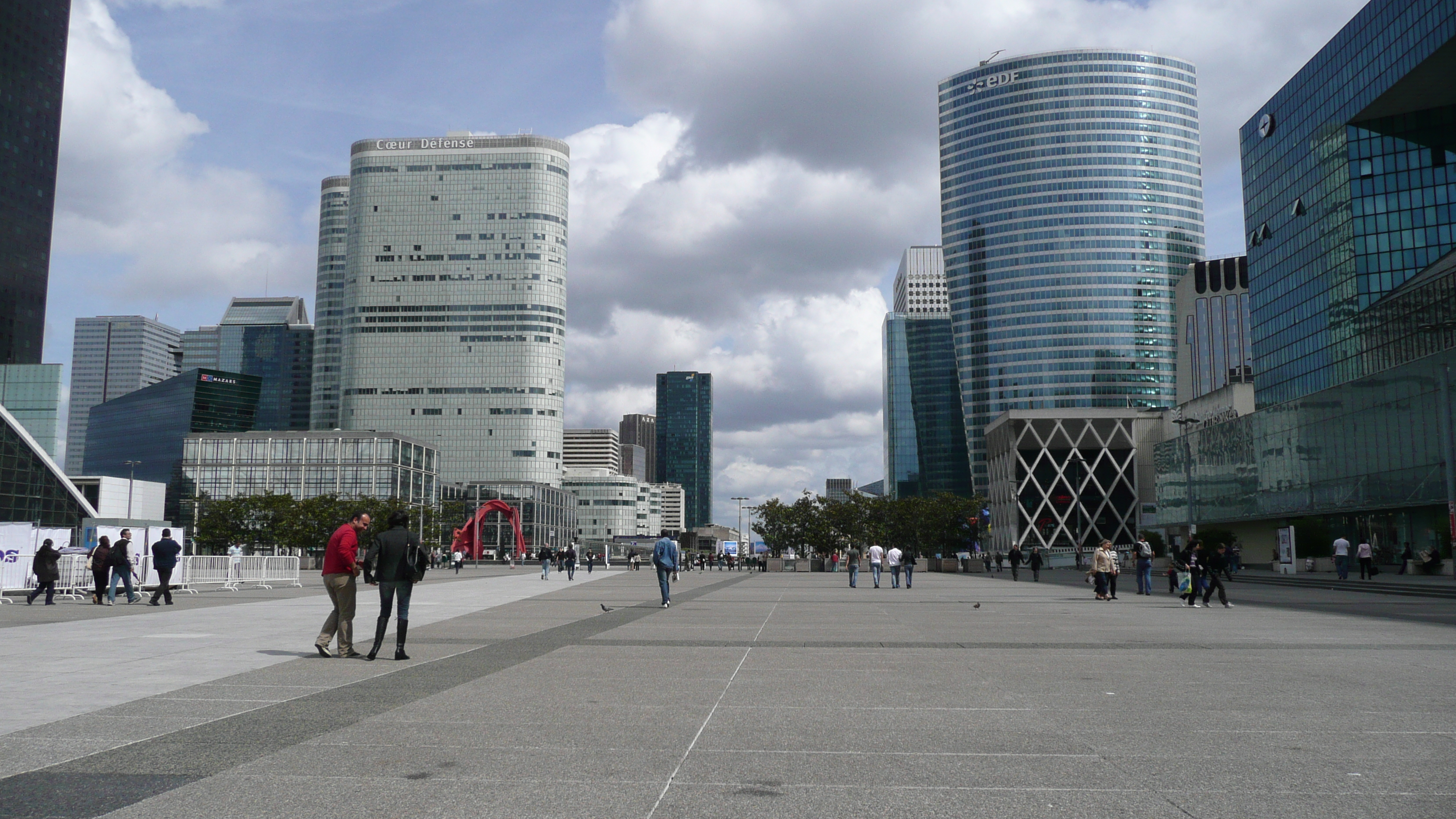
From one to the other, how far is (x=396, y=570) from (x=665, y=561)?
38.6ft

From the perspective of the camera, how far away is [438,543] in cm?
11244

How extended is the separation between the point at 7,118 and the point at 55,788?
166 metres

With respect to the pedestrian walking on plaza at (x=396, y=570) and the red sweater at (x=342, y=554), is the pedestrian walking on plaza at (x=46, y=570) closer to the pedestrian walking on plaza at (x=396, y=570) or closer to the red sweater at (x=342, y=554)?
the red sweater at (x=342, y=554)

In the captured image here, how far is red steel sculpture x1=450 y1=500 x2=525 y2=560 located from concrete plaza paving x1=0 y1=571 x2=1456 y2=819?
78.1 meters

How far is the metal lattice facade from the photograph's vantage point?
156m

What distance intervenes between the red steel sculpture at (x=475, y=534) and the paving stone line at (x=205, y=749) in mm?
78903

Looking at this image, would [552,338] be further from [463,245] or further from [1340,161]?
[1340,161]

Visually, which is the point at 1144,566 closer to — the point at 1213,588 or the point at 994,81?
the point at 1213,588

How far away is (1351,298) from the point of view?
3391 inches

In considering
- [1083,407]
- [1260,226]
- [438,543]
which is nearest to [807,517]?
[438,543]

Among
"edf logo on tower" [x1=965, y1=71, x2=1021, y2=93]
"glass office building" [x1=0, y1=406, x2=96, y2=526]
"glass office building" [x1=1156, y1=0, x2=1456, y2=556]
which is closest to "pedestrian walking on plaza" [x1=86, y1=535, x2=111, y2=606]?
"glass office building" [x1=1156, y1=0, x2=1456, y2=556]

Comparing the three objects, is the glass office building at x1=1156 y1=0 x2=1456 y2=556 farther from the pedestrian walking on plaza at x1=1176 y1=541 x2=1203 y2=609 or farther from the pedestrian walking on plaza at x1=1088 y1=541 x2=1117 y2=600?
the pedestrian walking on plaza at x1=1176 y1=541 x2=1203 y2=609

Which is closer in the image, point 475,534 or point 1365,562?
point 1365,562

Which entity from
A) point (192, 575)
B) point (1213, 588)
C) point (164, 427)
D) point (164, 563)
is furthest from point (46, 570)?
point (164, 427)
